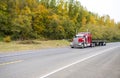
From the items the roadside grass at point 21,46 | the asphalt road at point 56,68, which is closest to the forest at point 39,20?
the roadside grass at point 21,46

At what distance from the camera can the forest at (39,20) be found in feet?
194

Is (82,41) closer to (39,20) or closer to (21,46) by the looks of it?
(21,46)

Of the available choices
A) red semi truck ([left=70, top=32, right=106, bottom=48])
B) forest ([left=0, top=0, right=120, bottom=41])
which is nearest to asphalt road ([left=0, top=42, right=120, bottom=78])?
red semi truck ([left=70, top=32, right=106, bottom=48])

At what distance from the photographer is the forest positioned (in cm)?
5922

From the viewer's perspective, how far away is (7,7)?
65125mm

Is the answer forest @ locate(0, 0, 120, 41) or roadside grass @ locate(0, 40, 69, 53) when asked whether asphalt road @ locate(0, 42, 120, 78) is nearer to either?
roadside grass @ locate(0, 40, 69, 53)

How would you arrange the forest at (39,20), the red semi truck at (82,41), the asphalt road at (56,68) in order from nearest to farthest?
1. the asphalt road at (56,68)
2. the red semi truck at (82,41)
3. the forest at (39,20)

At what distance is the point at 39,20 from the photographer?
72812mm

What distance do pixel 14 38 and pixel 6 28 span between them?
11.1 feet

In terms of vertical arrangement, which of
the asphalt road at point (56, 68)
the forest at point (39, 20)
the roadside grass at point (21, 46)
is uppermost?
the forest at point (39, 20)

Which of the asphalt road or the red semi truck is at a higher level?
the red semi truck

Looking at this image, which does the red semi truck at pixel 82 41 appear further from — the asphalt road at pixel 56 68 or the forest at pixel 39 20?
the asphalt road at pixel 56 68

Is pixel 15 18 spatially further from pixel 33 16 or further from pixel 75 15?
pixel 75 15

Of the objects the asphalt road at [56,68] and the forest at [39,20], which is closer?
the asphalt road at [56,68]
